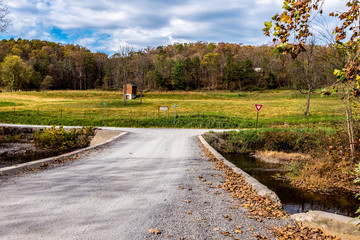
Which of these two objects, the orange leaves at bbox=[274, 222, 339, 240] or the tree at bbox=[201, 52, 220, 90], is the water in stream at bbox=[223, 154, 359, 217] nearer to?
the orange leaves at bbox=[274, 222, 339, 240]

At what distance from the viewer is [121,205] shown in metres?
5.83

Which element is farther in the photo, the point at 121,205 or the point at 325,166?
the point at 325,166

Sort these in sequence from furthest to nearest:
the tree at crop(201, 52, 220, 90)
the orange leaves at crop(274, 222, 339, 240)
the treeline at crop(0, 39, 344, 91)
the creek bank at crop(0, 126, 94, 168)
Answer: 1. the tree at crop(201, 52, 220, 90)
2. the treeline at crop(0, 39, 344, 91)
3. the creek bank at crop(0, 126, 94, 168)
4. the orange leaves at crop(274, 222, 339, 240)

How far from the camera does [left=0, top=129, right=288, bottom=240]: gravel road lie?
460 centimetres

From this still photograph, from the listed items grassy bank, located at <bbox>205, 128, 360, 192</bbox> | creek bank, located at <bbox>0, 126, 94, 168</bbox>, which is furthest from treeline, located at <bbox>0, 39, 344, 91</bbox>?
grassy bank, located at <bbox>205, 128, 360, 192</bbox>

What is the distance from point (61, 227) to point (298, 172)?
32.7ft

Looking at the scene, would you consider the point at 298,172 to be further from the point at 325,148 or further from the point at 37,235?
the point at 37,235

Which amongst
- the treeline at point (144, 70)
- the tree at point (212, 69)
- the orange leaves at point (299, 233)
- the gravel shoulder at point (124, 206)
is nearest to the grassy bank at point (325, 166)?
the orange leaves at point (299, 233)

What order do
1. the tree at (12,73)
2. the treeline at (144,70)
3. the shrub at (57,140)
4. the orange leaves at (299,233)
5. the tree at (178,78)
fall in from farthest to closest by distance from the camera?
1. the tree at (178,78)
2. the treeline at (144,70)
3. the tree at (12,73)
4. the shrub at (57,140)
5. the orange leaves at (299,233)

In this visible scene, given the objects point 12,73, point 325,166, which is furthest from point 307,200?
point 12,73

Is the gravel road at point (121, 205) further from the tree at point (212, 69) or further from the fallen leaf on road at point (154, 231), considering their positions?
the tree at point (212, 69)

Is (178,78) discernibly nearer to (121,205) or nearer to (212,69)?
(212,69)

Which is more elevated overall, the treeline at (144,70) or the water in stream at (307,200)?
the treeline at (144,70)

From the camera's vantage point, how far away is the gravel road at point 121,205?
15.1ft
